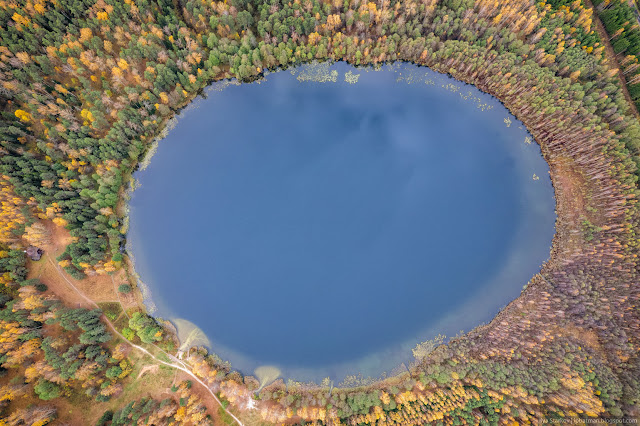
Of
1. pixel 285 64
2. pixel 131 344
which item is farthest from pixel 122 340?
pixel 285 64

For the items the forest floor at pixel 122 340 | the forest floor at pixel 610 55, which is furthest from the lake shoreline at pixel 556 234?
the forest floor at pixel 610 55

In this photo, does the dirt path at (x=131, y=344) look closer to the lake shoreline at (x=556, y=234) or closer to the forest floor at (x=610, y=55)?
the lake shoreline at (x=556, y=234)

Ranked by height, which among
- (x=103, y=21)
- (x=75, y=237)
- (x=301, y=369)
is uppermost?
(x=103, y=21)

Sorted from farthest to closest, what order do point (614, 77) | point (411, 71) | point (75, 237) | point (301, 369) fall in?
point (411, 71)
point (614, 77)
point (301, 369)
point (75, 237)

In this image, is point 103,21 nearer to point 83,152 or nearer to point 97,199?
point 83,152

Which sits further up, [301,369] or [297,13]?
[297,13]

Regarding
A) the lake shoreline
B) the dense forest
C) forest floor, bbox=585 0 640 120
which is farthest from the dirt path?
forest floor, bbox=585 0 640 120

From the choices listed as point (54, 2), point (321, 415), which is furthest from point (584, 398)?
point (54, 2)
